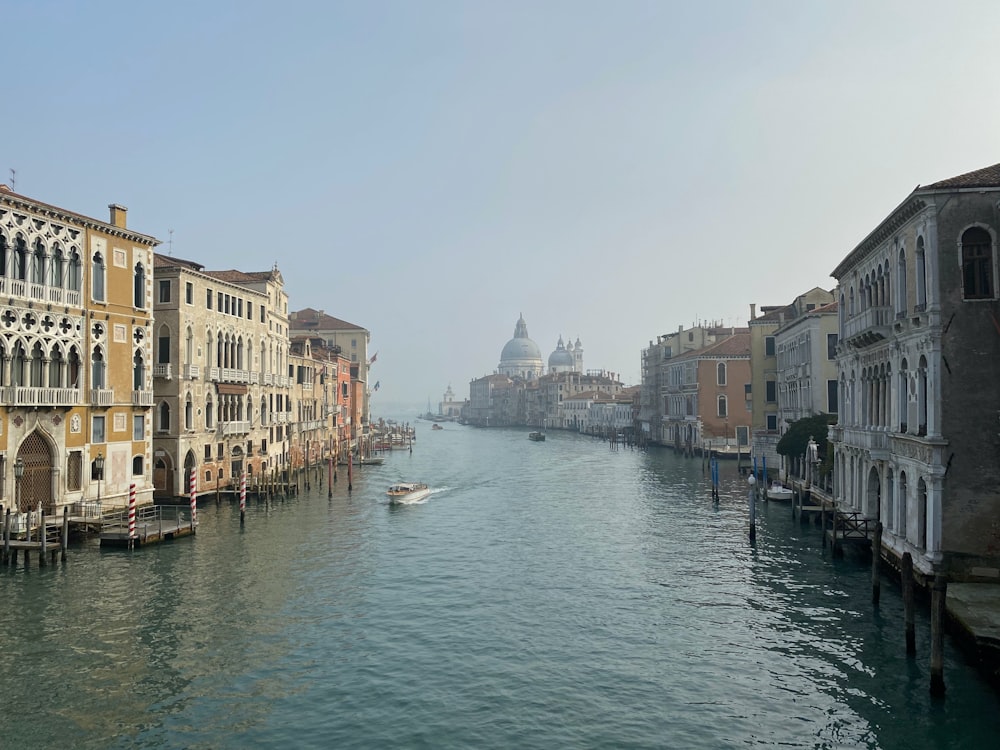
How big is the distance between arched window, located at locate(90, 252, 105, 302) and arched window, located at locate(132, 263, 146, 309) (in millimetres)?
1572

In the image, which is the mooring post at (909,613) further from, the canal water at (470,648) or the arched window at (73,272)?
the arched window at (73,272)

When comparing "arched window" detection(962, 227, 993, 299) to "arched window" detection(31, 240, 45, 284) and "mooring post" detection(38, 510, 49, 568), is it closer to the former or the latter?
"mooring post" detection(38, 510, 49, 568)

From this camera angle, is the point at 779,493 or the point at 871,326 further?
the point at 779,493

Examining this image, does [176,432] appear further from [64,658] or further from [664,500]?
[664,500]

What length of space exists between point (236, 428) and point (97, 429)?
469 inches

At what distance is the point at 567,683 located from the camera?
14953mm

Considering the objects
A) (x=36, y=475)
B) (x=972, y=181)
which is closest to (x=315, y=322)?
(x=36, y=475)

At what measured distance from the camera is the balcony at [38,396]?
2489 centimetres

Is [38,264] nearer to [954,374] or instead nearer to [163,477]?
[163,477]

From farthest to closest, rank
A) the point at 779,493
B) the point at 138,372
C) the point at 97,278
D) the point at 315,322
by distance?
the point at 315,322, the point at 779,493, the point at 138,372, the point at 97,278

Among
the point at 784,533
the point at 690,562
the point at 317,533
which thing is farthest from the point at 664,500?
the point at 317,533

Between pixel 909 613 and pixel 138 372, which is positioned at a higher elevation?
pixel 138 372

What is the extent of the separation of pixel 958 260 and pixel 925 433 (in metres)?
4.14

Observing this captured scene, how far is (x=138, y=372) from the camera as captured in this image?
31391mm
